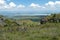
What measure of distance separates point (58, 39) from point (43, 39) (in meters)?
1.27

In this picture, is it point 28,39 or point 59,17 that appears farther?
point 59,17

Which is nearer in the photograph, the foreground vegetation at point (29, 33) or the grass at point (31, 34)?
the grass at point (31, 34)

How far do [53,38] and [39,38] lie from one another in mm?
1219

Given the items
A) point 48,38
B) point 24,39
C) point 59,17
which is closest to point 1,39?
→ point 24,39

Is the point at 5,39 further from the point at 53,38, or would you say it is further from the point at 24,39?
the point at 53,38

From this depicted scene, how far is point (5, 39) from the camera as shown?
1470 centimetres

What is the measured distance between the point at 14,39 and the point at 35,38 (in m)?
1.86

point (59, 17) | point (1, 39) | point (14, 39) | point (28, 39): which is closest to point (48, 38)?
point (28, 39)

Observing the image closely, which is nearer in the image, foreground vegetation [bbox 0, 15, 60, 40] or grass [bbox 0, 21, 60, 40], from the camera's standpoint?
grass [bbox 0, 21, 60, 40]

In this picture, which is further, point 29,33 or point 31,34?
point 29,33

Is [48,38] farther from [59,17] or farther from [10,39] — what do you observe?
[59,17]

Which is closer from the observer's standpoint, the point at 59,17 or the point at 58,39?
the point at 58,39

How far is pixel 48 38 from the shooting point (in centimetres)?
1537

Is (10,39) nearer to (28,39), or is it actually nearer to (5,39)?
(5,39)
